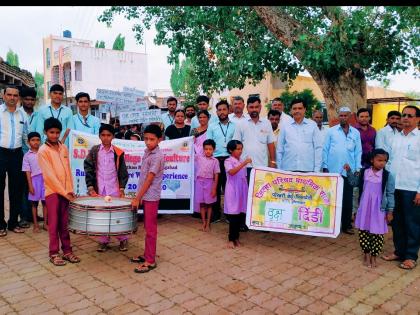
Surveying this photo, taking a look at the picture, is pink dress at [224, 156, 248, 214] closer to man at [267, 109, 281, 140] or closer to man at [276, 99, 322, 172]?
man at [276, 99, 322, 172]

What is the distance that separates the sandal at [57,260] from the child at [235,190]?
2.14m

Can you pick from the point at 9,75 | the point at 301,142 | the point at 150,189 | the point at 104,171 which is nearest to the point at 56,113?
the point at 104,171

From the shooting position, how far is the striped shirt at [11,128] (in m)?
5.71

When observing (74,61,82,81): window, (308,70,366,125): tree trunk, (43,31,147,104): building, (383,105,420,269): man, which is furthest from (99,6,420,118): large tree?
(74,61,82,81): window

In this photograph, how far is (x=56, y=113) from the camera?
20.0ft

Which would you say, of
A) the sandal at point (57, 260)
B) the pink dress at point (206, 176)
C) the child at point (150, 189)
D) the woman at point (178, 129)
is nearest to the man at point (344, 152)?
the pink dress at point (206, 176)

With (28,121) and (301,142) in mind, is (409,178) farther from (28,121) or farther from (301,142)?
(28,121)

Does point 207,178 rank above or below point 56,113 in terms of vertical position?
below

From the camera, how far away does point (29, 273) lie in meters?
4.44

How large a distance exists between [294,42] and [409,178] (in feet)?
18.6

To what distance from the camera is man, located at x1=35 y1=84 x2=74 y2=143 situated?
5807mm

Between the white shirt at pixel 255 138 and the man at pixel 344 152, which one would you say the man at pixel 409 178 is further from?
the white shirt at pixel 255 138

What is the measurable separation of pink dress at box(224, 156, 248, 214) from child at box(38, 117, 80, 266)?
2.08 meters

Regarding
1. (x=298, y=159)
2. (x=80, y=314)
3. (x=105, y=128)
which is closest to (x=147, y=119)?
(x=105, y=128)
